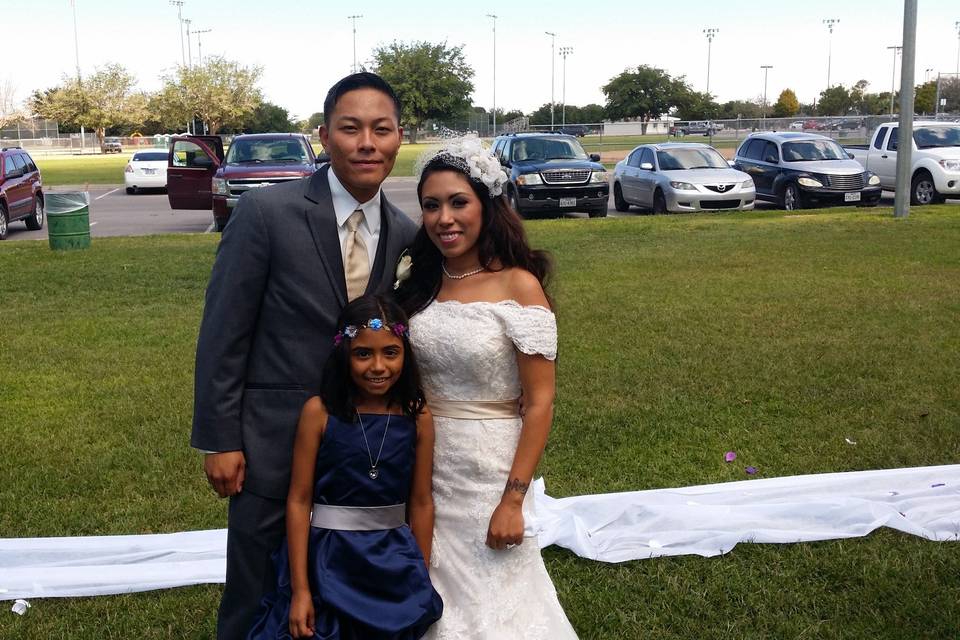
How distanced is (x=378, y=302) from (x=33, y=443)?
418 centimetres

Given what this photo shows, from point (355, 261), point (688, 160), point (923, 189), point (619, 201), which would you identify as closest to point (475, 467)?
point (355, 261)

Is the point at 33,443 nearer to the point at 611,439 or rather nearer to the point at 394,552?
the point at 611,439

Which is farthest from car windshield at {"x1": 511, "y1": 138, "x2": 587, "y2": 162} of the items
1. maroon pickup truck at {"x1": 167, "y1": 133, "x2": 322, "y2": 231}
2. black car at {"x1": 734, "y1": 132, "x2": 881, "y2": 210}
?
maroon pickup truck at {"x1": 167, "y1": 133, "x2": 322, "y2": 231}

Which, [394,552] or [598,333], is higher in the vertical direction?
[394,552]

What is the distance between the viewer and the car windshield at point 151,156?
29.5m

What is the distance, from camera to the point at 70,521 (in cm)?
495

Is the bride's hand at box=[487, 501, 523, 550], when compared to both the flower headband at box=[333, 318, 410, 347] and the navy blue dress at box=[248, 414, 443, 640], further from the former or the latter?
the flower headband at box=[333, 318, 410, 347]

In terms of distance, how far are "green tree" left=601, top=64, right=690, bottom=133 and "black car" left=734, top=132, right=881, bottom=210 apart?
6720 centimetres

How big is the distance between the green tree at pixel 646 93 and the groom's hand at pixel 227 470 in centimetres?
8604

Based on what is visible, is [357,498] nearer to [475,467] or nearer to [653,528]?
[475,467]

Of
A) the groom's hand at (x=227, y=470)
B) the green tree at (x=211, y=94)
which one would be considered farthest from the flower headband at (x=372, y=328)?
the green tree at (x=211, y=94)

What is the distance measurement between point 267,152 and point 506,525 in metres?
15.9

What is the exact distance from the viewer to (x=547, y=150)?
19.8 meters

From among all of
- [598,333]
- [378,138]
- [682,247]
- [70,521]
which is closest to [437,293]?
[378,138]
